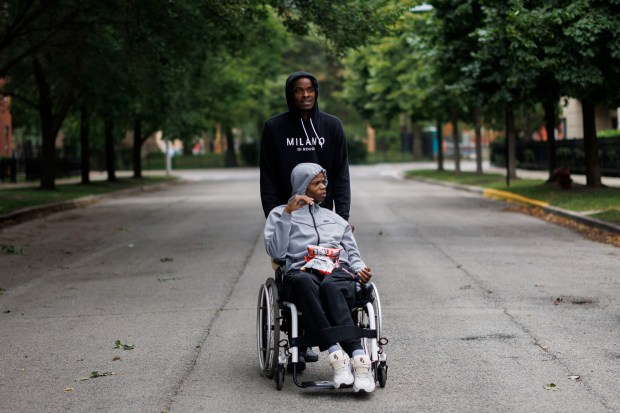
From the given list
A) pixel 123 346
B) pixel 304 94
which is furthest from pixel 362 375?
pixel 123 346

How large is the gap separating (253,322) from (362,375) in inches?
125

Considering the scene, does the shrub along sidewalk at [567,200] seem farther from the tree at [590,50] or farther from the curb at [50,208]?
the curb at [50,208]

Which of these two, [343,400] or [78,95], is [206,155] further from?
[343,400]

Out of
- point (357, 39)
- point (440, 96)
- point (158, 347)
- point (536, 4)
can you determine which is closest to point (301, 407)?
point (158, 347)

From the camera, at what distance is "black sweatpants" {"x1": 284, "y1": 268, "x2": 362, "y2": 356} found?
21.0 feet

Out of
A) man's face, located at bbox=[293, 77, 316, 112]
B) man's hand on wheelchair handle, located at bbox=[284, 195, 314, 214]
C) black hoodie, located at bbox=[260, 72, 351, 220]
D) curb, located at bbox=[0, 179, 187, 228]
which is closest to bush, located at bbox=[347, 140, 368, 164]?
curb, located at bbox=[0, 179, 187, 228]

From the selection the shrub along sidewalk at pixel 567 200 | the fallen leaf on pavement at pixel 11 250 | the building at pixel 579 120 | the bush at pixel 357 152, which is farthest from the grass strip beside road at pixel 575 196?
the bush at pixel 357 152

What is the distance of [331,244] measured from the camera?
670cm

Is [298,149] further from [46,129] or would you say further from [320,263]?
[46,129]

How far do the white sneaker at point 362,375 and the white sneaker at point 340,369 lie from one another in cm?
5

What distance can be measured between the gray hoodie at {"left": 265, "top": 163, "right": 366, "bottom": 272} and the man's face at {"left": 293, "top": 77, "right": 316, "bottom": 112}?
0.48 meters

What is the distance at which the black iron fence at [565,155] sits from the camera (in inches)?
1412

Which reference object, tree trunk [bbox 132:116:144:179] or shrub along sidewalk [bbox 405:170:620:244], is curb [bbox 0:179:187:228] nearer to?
tree trunk [bbox 132:116:144:179]

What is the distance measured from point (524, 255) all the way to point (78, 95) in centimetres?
2362
